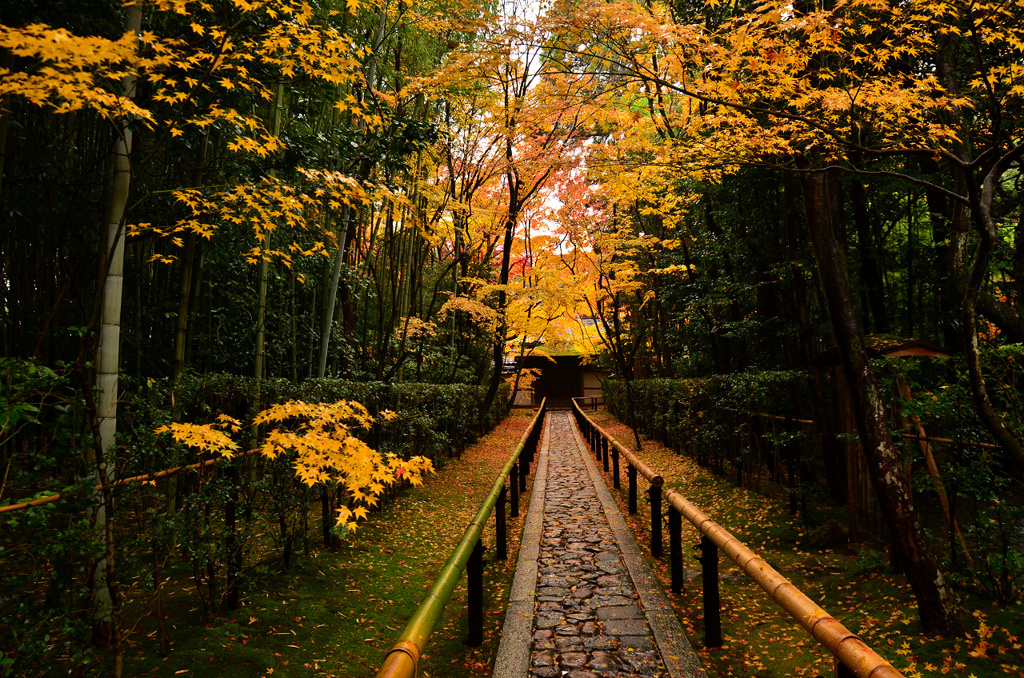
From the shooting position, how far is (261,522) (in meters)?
4.23

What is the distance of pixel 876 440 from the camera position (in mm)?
3840

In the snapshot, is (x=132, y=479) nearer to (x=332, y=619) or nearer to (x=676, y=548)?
(x=332, y=619)

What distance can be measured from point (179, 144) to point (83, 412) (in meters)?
3.06

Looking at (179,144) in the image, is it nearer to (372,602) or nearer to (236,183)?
(236,183)

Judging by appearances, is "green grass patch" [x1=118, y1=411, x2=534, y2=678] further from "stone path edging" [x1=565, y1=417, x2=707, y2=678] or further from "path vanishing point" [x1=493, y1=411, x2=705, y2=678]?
"stone path edging" [x1=565, y1=417, x2=707, y2=678]

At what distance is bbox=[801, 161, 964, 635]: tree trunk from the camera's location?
3520 millimetres

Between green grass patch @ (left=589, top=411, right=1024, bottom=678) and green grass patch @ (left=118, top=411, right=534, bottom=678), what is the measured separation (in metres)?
1.68

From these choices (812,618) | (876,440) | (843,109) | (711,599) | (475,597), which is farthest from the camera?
(843,109)

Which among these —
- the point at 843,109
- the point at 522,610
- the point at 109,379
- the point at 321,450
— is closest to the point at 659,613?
the point at 522,610

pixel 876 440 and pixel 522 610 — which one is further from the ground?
pixel 876 440

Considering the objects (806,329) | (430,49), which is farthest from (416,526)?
(430,49)

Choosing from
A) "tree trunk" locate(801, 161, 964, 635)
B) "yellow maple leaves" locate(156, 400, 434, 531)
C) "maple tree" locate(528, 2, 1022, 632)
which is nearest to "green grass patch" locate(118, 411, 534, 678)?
"yellow maple leaves" locate(156, 400, 434, 531)

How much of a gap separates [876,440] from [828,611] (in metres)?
1.67

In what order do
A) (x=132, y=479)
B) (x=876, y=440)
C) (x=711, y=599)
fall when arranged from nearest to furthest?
(x=132, y=479)
(x=711, y=599)
(x=876, y=440)
